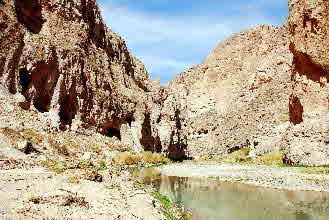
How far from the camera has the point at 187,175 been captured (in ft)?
119

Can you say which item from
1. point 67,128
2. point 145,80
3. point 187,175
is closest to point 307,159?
point 187,175

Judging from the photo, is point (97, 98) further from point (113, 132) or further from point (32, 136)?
point (32, 136)

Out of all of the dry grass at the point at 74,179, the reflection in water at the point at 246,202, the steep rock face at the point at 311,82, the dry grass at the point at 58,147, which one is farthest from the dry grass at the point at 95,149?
the dry grass at the point at 74,179

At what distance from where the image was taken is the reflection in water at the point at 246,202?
56.9 ft

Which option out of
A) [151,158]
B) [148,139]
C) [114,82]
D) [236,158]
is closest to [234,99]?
[236,158]

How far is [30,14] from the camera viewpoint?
146 feet

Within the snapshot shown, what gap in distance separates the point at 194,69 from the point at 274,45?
43098mm

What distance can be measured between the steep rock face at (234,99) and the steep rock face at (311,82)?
25.5 metres

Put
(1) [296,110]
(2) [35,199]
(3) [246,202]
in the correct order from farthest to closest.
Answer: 1. (1) [296,110]
2. (3) [246,202]
3. (2) [35,199]

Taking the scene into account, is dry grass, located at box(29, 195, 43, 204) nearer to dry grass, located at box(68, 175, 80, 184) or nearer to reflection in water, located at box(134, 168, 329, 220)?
dry grass, located at box(68, 175, 80, 184)

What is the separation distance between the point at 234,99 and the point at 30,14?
89829 millimetres

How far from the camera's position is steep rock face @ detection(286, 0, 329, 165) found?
3622 cm

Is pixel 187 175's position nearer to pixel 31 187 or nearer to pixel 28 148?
pixel 28 148

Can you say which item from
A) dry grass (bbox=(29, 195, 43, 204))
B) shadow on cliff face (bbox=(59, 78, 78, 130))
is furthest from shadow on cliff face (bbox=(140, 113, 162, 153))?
dry grass (bbox=(29, 195, 43, 204))
